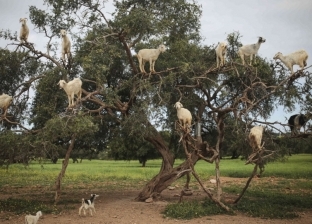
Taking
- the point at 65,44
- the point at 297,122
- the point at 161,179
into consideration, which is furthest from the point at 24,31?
the point at 297,122

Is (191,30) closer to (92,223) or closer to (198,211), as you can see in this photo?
(198,211)

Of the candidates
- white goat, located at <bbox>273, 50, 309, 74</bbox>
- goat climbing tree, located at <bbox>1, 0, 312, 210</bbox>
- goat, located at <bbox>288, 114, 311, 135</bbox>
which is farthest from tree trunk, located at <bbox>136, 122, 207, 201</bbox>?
white goat, located at <bbox>273, 50, 309, 74</bbox>

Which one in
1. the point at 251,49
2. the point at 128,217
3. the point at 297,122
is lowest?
the point at 128,217

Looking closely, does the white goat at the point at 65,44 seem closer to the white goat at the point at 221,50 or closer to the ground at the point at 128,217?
the white goat at the point at 221,50

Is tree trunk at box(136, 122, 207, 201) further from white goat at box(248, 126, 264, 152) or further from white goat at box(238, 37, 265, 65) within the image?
white goat at box(238, 37, 265, 65)

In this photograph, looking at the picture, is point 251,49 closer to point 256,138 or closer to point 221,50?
point 221,50

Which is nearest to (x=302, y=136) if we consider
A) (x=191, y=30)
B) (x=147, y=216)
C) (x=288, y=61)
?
(x=288, y=61)

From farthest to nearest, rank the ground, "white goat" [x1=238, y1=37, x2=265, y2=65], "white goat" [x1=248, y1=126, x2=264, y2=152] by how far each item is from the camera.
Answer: "white goat" [x1=238, y1=37, x2=265, y2=65] → the ground → "white goat" [x1=248, y1=126, x2=264, y2=152]

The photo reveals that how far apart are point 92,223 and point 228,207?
4.28 m

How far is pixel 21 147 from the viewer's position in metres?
11.5

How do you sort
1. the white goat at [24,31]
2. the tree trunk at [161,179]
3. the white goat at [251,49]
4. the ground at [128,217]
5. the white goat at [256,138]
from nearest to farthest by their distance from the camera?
the white goat at [256,138]
the ground at [128,217]
the white goat at [251,49]
the white goat at [24,31]
the tree trunk at [161,179]

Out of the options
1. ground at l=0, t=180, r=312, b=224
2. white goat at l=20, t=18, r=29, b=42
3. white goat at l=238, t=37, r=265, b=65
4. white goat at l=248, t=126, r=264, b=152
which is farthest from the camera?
white goat at l=20, t=18, r=29, b=42

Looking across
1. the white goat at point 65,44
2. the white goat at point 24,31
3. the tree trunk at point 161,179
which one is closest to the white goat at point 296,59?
the tree trunk at point 161,179

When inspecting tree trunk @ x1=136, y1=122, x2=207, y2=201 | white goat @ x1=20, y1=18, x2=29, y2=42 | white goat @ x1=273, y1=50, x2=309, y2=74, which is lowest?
tree trunk @ x1=136, y1=122, x2=207, y2=201
